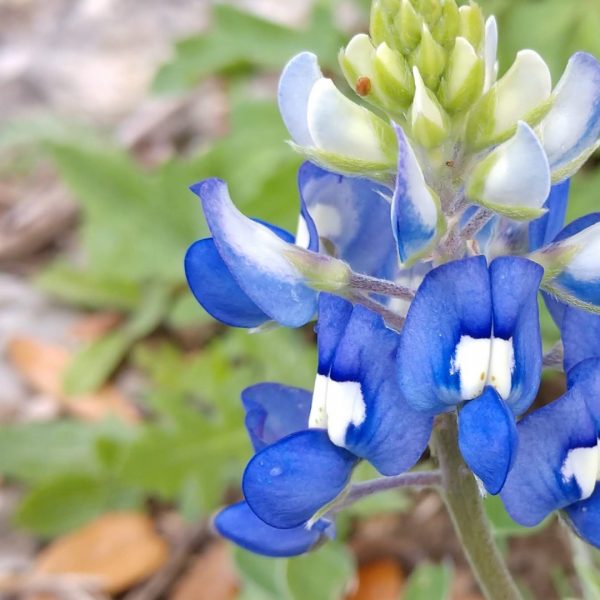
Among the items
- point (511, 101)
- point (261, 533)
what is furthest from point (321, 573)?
point (511, 101)

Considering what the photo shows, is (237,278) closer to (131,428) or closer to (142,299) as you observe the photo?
(131,428)

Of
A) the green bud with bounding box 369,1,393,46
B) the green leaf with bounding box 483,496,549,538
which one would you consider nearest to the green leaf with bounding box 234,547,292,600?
the green leaf with bounding box 483,496,549,538

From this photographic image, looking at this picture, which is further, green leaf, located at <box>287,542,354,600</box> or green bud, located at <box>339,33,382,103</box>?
green leaf, located at <box>287,542,354,600</box>

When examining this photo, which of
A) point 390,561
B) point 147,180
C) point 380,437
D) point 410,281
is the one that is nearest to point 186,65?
point 147,180

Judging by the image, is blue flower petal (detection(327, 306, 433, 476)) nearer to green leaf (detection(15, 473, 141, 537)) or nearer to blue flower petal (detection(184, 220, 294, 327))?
blue flower petal (detection(184, 220, 294, 327))

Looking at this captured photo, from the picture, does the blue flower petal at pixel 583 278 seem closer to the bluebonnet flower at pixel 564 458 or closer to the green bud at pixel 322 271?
the bluebonnet flower at pixel 564 458

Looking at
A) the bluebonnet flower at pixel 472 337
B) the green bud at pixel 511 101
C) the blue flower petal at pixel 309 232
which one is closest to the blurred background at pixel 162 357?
the bluebonnet flower at pixel 472 337

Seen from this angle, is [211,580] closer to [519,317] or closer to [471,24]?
[519,317]
